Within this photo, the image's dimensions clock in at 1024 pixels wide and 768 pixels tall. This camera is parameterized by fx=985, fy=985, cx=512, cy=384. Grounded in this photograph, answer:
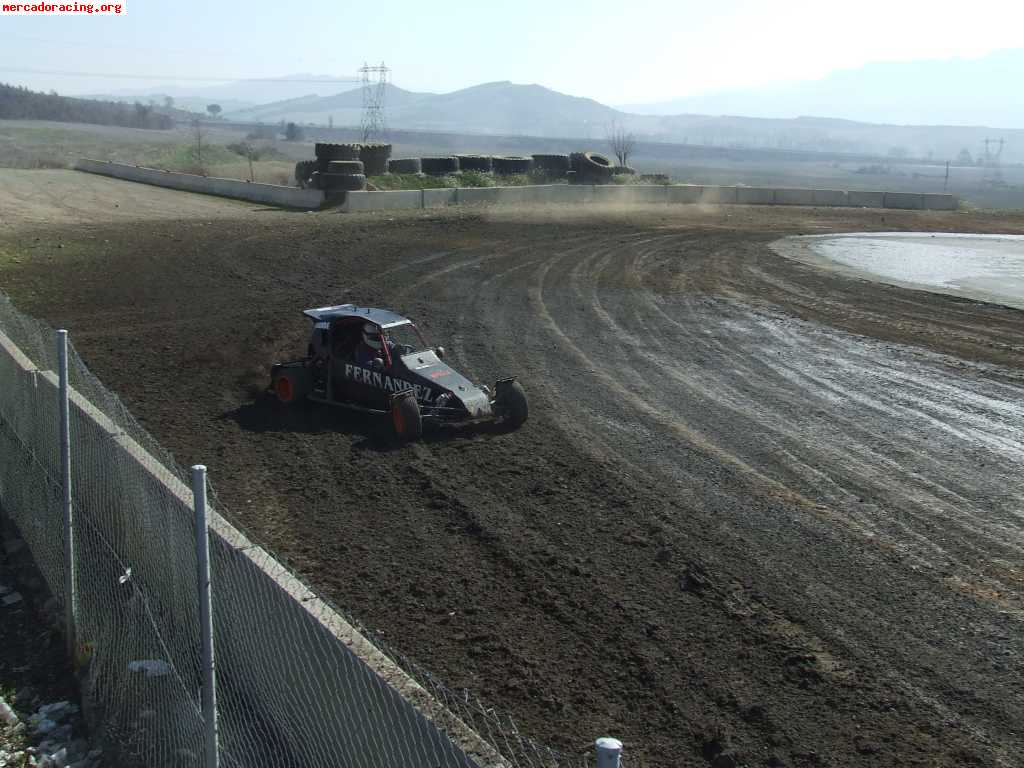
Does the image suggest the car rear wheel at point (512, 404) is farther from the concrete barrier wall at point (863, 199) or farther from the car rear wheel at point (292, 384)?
the concrete barrier wall at point (863, 199)

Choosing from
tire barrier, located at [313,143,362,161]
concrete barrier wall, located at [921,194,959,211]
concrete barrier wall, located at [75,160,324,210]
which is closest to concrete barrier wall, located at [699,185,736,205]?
concrete barrier wall, located at [921,194,959,211]

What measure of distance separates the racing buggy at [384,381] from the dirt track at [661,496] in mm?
326

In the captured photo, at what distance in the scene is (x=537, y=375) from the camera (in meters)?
14.6

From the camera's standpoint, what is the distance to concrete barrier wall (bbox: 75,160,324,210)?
114ft

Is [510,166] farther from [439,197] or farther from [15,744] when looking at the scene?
[15,744]

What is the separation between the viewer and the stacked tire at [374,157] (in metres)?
39.0

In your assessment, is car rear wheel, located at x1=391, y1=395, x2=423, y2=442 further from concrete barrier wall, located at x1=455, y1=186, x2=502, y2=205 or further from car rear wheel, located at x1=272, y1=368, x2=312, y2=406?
concrete barrier wall, located at x1=455, y1=186, x2=502, y2=205

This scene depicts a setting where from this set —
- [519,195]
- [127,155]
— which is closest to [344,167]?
[519,195]

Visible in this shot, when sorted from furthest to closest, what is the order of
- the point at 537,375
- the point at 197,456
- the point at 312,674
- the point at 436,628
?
the point at 537,375 → the point at 197,456 → the point at 436,628 → the point at 312,674

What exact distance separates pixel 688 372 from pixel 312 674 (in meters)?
11.2

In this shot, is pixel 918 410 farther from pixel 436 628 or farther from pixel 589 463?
pixel 436 628

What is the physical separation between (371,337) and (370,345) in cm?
10

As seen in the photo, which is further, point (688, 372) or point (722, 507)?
point (688, 372)

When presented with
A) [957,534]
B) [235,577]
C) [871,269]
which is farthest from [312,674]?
[871,269]
